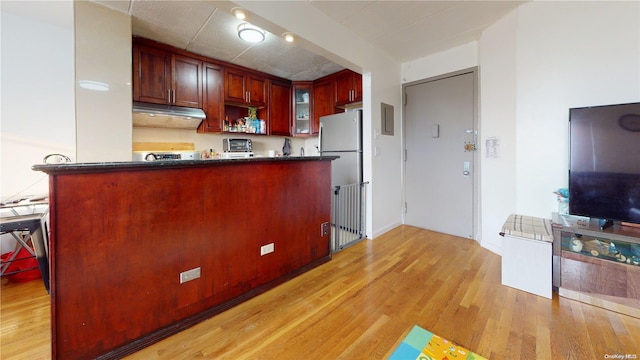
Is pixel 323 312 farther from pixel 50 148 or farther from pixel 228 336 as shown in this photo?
pixel 50 148

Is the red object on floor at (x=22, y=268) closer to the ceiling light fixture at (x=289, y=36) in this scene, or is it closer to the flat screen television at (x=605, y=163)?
the ceiling light fixture at (x=289, y=36)

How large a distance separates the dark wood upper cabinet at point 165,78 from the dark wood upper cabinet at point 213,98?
8 centimetres

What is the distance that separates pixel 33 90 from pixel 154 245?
2657 mm

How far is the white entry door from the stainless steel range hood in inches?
122

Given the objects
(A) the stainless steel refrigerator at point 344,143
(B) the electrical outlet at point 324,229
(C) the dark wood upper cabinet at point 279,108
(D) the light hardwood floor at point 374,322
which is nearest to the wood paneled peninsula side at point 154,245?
(D) the light hardwood floor at point 374,322

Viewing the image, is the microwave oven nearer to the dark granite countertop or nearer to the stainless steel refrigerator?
the stainless steel refrigerator

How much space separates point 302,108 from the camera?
446 centimetres

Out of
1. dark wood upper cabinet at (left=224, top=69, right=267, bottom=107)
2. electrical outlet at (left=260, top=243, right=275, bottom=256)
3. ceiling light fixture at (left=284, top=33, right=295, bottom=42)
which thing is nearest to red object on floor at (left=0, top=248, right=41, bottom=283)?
electrical outlet at (left=260, top=243, right=275, bottom=256)

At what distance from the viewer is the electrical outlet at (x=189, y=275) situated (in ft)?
5.05

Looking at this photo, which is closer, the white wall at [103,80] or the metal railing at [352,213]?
the white wall at [103,80]

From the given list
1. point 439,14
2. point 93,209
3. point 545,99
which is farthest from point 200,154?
point 545,99

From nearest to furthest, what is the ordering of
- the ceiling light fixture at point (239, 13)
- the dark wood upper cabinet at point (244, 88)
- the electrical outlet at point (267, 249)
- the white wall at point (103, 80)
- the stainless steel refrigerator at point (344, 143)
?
the ceiling light fixture at point (239, 13), the electrical outlet at point (267, 249), the white wall at point (103, 80), the stainless steel refrigerator at point (344, 143), the dark wood upper cabinet at point (244, 88)

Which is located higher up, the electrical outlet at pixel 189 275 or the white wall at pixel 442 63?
the white wall at pixel 442 63

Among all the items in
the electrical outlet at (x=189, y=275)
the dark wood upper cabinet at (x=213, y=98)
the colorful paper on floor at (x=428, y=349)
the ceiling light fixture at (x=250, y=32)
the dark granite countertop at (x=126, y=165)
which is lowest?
the colorful paper on floor at (x=428, y=349)
